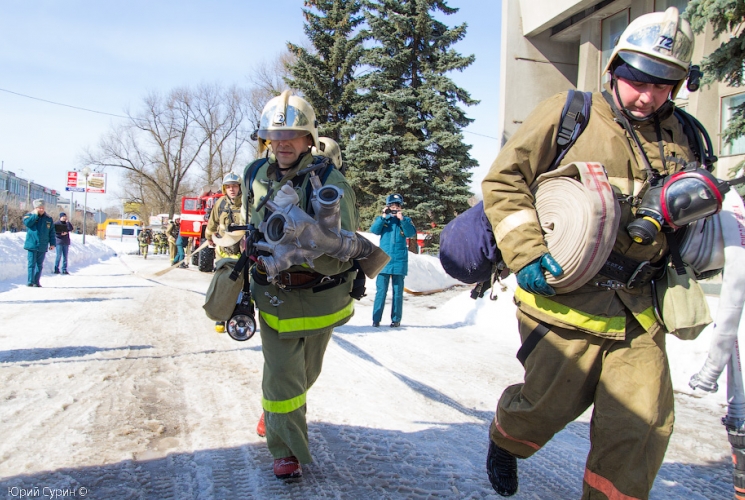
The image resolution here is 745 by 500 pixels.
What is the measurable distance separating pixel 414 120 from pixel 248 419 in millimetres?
17846

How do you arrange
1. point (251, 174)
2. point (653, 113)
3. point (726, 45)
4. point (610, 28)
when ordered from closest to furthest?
point (653, 113), point (251, 174), point (726, 45), point (610, 28)

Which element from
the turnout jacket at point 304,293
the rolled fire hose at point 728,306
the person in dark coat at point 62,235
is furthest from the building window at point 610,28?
the person in dark coat at point 62,235

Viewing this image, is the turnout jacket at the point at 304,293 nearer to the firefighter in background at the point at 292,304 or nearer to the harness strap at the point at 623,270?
the firefighter in background at the point at 292,304

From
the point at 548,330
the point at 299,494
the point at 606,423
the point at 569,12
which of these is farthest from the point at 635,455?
the point at 569,12

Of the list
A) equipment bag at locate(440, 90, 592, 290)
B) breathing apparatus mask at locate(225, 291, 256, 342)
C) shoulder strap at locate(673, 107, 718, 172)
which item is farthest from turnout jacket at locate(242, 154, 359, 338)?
shoulder strap at locate(673, 107, 718, 172)

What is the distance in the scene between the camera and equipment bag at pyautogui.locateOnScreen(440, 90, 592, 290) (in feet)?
7.70

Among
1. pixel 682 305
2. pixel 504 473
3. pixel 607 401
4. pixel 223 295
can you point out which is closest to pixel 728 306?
pixel 682 305

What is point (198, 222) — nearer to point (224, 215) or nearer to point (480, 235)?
point (224, 215)

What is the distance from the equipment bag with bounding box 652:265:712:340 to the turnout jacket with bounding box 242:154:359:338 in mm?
1548

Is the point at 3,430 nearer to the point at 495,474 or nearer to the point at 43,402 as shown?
the point at 43,402

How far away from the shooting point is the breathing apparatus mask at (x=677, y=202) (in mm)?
2010

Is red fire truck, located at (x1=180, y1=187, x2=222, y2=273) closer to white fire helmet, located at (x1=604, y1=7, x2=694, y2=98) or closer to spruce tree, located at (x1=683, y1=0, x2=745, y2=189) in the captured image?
spruce tree, located at (x1=683, y1=0, x2=745, y2=189)

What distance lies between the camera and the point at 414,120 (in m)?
20.3

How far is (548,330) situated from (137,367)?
4.15 m
